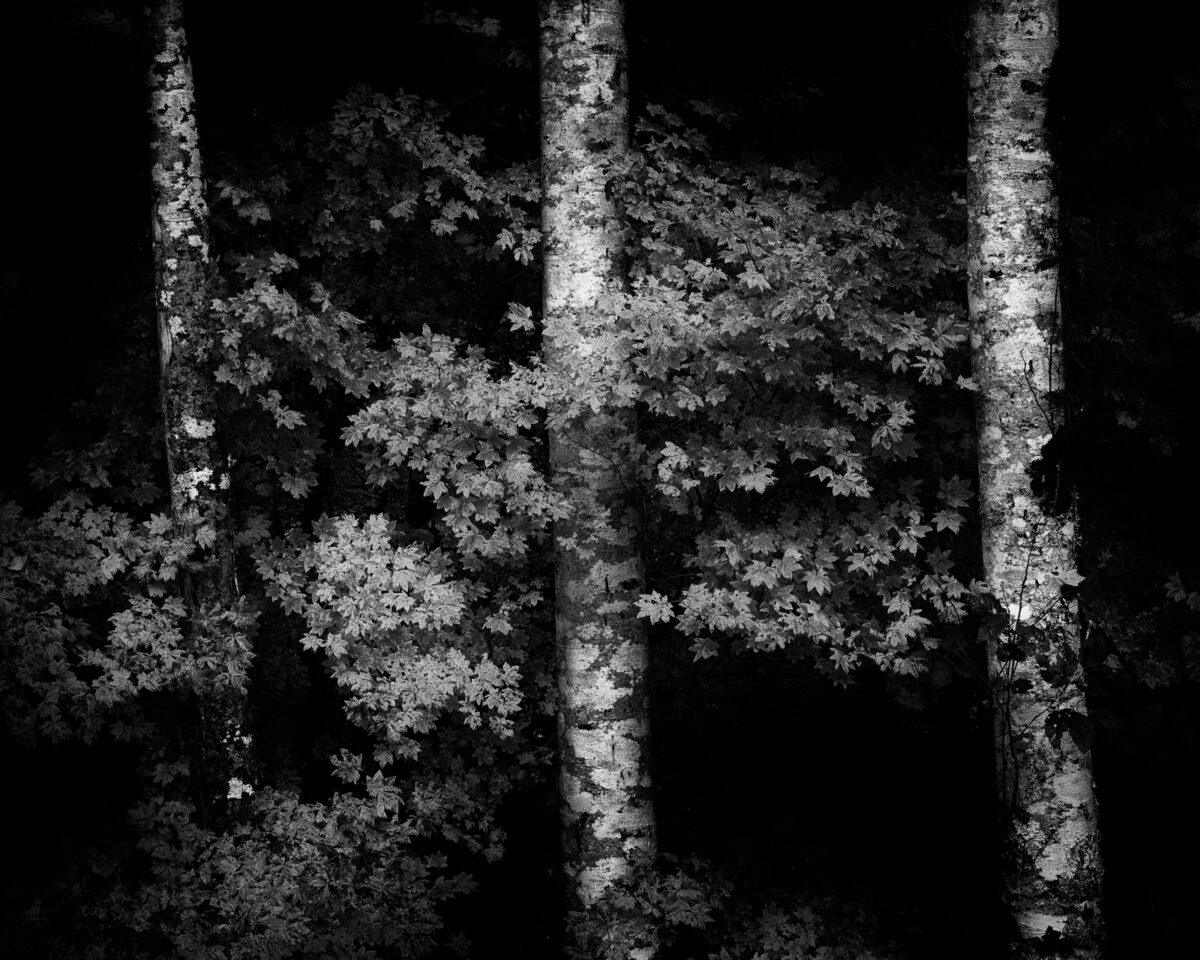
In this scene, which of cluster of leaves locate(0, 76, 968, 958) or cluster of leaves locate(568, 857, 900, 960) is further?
cluster of leaves locate(568, 857, 900, 960)

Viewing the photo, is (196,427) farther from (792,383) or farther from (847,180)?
(847,180)

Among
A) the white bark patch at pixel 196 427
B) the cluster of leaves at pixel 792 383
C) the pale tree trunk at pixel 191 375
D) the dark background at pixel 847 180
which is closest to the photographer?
the cluster of leaves at pixel 792 383

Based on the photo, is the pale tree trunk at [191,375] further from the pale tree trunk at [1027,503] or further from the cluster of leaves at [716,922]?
the pale tree trunk at [1027,503]

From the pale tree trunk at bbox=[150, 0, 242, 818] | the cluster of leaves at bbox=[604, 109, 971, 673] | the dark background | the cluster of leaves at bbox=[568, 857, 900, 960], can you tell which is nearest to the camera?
the cluster of leaves at bbox=[604, 109, 971, 673]

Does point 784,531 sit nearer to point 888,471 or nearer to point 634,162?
point 888,471

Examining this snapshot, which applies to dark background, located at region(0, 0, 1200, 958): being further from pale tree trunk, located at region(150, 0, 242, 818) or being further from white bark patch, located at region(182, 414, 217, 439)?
white bark patch, located at region(182, 414, 217, 439)

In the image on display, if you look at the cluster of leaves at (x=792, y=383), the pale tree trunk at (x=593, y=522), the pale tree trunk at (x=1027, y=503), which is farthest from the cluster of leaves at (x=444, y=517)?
the pale tree trunk at (x=1027, y=503)

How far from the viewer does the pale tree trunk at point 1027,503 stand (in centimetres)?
500

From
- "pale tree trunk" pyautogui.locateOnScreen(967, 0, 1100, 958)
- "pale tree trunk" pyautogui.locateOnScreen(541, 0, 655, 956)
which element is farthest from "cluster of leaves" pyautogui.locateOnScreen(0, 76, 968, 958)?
"pale tree trunk" pyautogui.locateOnScreen(967, 0, 1100, 958)

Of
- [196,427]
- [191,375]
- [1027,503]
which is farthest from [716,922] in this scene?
[191,375]

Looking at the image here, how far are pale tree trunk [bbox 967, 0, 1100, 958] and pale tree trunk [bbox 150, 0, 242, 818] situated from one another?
418cm

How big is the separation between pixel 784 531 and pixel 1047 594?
1406 mm

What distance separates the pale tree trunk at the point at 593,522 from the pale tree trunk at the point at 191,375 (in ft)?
6.25

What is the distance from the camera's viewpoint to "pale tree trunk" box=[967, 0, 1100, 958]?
5.00m
